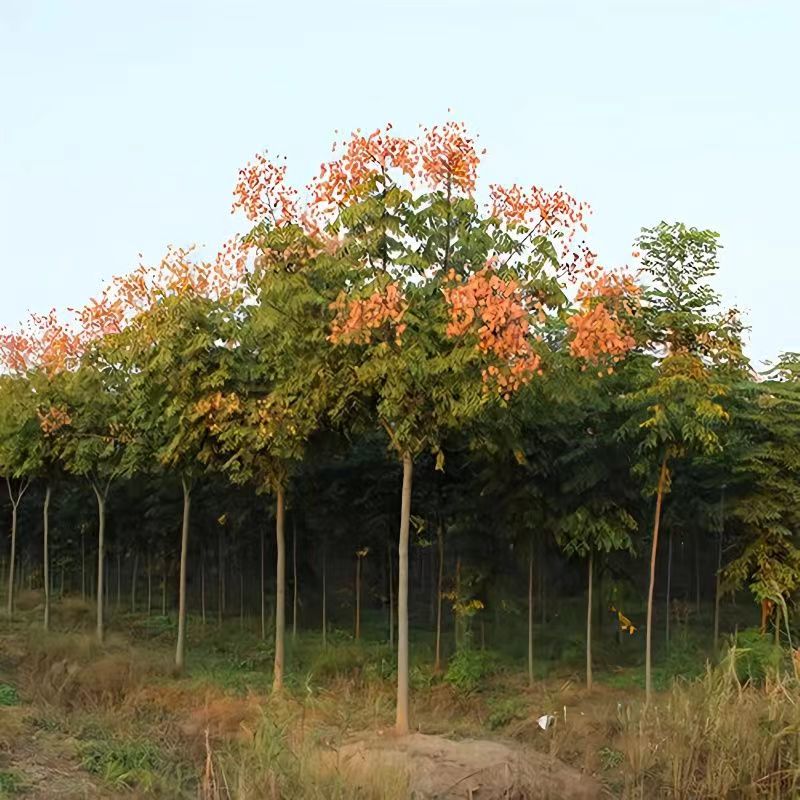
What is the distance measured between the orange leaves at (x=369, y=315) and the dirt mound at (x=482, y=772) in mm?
4559

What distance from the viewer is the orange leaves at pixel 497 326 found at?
35.4 feet

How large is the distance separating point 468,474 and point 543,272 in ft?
22.6

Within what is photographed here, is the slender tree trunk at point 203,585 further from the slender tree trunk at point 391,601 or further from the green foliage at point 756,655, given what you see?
the green foliage at point 756,655

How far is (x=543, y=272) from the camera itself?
38.9ft

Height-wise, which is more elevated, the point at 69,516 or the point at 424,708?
the point at 69,516

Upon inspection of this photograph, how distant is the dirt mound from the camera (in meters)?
8.87

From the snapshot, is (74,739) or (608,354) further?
(608,354)

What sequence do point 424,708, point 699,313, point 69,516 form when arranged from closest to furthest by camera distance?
point 699,313 < point 424,708 < point 69,516

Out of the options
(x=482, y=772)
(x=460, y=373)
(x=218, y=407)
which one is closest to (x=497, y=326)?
(x=460, y=373)

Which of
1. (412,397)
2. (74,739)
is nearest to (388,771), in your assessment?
(74,739)

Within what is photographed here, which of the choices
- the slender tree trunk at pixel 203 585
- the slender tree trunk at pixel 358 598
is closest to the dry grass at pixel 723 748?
the slender tree trunk at pixel 358 598

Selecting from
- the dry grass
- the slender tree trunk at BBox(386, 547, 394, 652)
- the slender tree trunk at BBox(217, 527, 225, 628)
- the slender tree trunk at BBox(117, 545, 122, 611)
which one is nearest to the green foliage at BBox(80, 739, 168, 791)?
the dry grass

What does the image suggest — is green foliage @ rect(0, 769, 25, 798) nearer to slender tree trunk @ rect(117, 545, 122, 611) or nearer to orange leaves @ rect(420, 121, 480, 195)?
orange leaves @ rect(420, 121, 480, 195)

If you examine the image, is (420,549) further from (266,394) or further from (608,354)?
(608,354)
